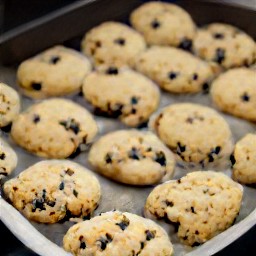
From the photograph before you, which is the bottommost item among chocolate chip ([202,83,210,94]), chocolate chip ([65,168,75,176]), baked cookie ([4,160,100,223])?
baked cookie ([4,160,100,223])

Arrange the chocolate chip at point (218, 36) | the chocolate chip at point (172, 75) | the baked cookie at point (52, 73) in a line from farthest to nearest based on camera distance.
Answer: the chocolate chip at point (218, 36), the chocolate chip at point (172, 75), the baked cookie at point (52, 73)

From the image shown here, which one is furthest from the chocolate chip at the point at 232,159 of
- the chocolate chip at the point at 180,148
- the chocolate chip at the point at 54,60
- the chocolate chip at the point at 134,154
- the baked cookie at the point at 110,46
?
the chocolate chip at the point at 54,60

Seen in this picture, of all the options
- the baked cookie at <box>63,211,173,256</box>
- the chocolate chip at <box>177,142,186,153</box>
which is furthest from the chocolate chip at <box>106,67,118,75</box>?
the baked cookie at <box>63,211,173,256</box>

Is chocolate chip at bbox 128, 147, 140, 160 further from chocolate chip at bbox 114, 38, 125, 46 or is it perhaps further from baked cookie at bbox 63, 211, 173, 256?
chocolate chip at bbox 114, 38, 125, 46

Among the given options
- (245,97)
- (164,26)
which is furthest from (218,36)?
(245,97)

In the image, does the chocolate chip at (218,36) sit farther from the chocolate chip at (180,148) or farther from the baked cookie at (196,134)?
the chocolate chip at (180,148)

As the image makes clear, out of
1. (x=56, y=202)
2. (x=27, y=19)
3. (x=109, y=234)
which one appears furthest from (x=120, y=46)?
(x=109, y=234)

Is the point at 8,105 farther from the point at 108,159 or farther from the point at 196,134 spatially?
the point at 196,134
